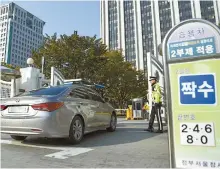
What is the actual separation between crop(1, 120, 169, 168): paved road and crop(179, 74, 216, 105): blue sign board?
135 cm

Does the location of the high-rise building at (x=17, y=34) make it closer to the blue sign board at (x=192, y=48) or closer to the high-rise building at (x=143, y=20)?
the high-rise building at (x=143, y=20)

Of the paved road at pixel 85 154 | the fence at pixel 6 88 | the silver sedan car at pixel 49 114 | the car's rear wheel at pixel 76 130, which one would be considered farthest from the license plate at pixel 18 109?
the fence at pixel 6 88

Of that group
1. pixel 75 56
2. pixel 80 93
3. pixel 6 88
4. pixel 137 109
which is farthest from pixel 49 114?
pixel 75 56

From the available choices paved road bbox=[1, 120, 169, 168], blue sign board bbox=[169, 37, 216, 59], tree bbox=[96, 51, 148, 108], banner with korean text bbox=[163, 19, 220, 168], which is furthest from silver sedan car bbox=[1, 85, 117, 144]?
tree bbox=[96, 51, 148, 108]

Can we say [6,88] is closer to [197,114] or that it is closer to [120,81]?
[197,114]

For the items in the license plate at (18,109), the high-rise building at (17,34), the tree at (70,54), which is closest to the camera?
the license plate at (18,109)

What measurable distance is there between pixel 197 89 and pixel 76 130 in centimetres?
329

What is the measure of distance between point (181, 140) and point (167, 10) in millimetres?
78785

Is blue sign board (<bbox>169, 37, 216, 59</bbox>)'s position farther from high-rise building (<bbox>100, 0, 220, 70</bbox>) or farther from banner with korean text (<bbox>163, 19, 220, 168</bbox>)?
high-rise building (<bbox>100, 0, 220, 70</bbox>)

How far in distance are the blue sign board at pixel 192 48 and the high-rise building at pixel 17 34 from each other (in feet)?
315

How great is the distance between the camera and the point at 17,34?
104m

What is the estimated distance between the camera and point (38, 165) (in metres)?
3.52

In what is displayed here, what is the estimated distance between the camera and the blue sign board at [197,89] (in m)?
2.58

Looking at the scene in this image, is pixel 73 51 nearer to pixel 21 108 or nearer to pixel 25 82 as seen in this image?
pixel 25 82
